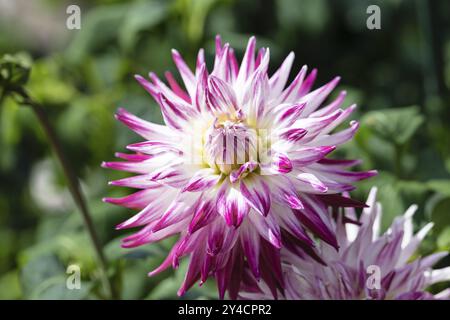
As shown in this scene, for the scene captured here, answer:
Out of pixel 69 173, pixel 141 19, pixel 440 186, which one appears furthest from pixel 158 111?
pixel 440 186

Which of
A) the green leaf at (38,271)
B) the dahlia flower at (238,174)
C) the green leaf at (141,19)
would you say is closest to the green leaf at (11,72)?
the dahlia flower at (238,174)

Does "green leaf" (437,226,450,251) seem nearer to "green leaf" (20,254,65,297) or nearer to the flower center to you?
the flower center

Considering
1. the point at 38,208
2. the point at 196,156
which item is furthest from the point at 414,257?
the point at 38,208

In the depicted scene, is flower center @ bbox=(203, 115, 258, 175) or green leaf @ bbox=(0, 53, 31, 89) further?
green leaf @ bbox=(0, 53, 31, 89)

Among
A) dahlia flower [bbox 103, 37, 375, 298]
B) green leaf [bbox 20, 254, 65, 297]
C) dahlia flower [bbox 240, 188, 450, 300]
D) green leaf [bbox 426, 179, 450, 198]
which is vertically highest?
dahlia flower [bbox 103, 37, 375, 298]

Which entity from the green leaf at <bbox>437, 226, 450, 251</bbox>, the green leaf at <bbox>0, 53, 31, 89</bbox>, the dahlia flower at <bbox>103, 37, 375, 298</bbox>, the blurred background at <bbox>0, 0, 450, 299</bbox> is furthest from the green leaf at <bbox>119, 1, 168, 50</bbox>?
the green leaf at <bbox>437, 226, 450, 251</bbox>

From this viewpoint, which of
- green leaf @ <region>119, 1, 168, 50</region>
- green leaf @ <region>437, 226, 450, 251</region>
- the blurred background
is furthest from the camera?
green leaf @ <region>119, 1, 168, 50</region>

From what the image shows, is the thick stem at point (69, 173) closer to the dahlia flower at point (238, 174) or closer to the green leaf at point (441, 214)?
the dahlia flower at point (238, 174)

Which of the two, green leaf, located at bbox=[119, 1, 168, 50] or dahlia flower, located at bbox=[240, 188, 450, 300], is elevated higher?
green leaf, located at bbox=[119, 1, 168, 50]
